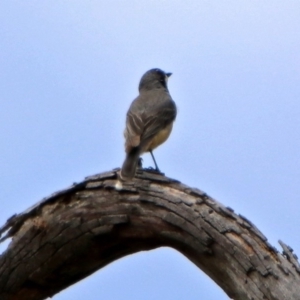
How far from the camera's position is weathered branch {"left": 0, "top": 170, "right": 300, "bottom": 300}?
7.09 meters

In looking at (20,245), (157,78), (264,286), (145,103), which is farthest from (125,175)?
(157,78)

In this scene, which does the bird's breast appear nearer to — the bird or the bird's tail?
the bird

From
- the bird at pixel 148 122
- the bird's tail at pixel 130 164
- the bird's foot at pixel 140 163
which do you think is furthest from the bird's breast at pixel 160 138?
the bird's tail at pixel 130 164

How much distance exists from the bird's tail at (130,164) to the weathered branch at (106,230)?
0.31ft

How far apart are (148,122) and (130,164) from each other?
6.25 ft

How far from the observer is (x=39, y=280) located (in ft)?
25.3

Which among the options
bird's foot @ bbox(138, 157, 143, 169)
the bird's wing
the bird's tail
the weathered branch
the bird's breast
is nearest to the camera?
the weathered branch

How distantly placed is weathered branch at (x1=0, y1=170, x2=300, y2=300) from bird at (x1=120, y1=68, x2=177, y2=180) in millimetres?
901

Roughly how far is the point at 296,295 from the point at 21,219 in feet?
8.52

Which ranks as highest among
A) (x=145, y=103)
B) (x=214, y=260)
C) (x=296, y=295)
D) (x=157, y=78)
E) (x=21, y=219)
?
(x=157, y=78)

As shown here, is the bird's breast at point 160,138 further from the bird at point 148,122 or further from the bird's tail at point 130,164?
the bird's tail at point 130,164

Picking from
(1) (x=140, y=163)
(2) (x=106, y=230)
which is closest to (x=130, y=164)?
(1) (x=140, y=163)

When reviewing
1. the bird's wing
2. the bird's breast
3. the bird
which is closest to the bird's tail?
the bird

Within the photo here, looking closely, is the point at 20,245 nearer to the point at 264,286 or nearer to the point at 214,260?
the point at 214,260
